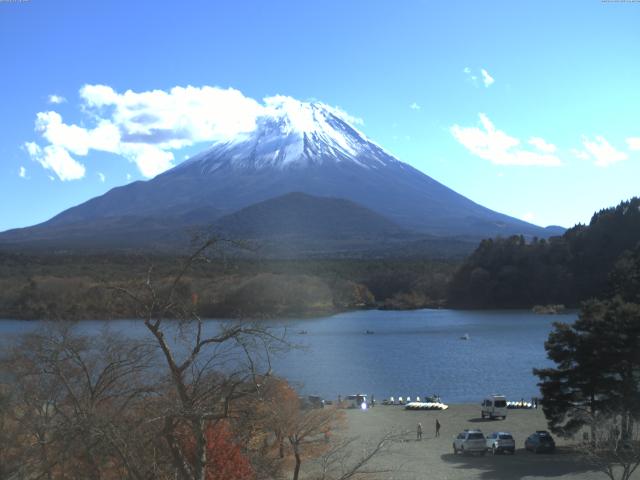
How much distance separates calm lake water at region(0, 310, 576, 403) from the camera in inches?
922

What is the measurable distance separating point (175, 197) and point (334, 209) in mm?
29194

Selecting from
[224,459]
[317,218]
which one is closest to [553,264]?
[224,459]

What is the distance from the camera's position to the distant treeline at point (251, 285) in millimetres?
32091

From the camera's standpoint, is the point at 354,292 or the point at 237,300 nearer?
the point at 237,300

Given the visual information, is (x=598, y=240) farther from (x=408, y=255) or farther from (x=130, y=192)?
(x=130, y=192)

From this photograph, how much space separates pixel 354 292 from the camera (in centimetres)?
6259

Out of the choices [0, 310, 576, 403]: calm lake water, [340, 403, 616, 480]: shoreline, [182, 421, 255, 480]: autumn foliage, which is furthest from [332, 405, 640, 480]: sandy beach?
[182, 421, 255, 480]: autumn foliage

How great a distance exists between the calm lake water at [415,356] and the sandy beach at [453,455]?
2.30m

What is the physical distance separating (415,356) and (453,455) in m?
18.7

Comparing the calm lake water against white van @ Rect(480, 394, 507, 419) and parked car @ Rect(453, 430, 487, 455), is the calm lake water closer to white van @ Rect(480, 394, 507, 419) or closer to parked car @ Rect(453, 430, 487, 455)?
parked car @ Rect(453, 430, 487, 455)

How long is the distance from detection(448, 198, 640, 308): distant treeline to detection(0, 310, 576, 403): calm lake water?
686cm

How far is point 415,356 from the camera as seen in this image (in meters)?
32.0

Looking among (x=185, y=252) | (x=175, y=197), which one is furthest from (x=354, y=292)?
(x=175, y=197)

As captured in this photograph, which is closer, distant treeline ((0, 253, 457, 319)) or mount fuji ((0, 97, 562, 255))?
distant treeline ((0, 253, 457, 319))
